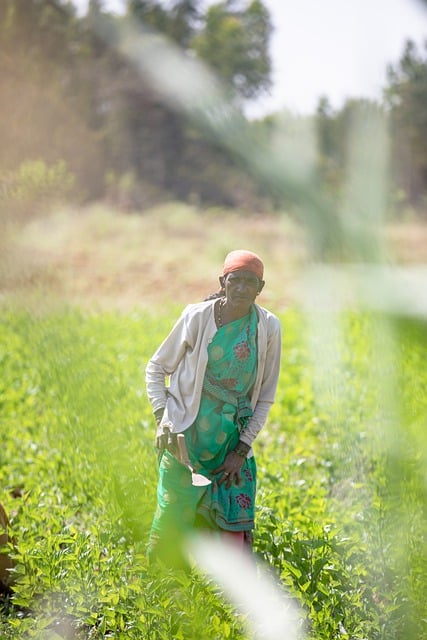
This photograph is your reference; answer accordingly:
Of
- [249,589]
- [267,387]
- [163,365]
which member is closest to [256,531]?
[249,589]

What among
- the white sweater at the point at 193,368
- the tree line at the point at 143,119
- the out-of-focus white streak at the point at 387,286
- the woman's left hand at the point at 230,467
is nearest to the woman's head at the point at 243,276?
the white sweater at the point at 193,368

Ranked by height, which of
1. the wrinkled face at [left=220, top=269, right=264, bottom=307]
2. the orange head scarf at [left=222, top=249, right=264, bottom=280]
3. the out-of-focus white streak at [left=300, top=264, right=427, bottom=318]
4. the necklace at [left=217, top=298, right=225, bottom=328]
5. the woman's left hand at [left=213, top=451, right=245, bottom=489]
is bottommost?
the woman's left hand at [left=213, top=451, right=245, bottom=489]

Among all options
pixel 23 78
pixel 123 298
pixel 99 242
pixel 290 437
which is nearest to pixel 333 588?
pixel 290 437

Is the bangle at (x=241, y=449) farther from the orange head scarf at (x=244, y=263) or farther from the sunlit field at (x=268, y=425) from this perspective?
the orange head scarf at (x=244, y=263)

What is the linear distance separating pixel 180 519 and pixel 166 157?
19.4 m

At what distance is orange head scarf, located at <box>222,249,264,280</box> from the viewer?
182cm

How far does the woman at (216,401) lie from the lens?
1881 millimetres

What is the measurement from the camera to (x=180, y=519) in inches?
78.0

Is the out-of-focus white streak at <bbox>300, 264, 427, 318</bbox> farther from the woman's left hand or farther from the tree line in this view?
the tree line

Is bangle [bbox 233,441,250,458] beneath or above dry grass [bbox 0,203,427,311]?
beneath

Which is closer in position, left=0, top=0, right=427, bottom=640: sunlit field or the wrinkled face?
left=0, top=0, right=427, bottom=640: sunlit field

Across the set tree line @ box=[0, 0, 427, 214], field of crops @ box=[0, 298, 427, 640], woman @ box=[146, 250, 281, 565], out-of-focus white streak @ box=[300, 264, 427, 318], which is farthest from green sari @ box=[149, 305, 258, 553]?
tree line @ box=[0, 0, 427, 214]

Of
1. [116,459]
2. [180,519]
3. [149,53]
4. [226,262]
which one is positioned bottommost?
[180,519]

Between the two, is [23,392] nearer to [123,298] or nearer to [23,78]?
Answer: [123,298]
